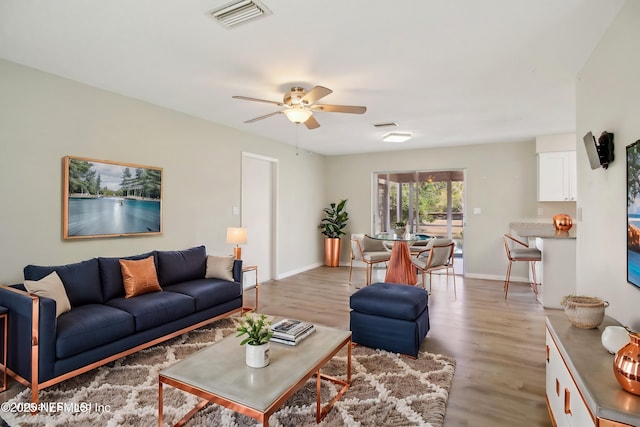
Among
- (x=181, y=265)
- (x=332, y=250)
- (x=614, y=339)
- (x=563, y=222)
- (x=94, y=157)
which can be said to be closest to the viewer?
(x=614, y=339)

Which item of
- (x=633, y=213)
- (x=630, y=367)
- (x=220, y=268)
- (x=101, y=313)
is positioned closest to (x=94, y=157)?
(x=101, y=313)

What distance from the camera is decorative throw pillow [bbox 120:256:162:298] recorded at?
3.32 m

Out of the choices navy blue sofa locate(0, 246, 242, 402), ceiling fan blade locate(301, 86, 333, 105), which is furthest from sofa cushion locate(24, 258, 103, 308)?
ceiling fan blade locate(301, 86, 333, 105)

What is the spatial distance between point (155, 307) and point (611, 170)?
12.3 ft

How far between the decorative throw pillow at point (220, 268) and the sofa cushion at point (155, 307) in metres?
0.69

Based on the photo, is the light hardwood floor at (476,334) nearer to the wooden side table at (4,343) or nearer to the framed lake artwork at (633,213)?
the wooden side table at (4,343)

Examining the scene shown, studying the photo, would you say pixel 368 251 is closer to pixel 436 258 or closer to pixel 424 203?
pixel 436 258

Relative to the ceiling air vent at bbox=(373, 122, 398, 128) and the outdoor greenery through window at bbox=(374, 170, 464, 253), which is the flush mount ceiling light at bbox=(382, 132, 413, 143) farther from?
the outdoor greenery through window at bbox=(374, 170, 464, 253)

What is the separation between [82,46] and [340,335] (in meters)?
3.02

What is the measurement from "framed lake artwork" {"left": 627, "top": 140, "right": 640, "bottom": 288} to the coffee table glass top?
1.81 m

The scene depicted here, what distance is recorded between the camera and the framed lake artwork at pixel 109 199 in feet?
10.9

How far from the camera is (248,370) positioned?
200 centimetres

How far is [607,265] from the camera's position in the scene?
239 centimetres

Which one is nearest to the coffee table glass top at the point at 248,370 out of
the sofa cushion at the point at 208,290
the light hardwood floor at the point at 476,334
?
the light hardwood floor at the point at 476,334
